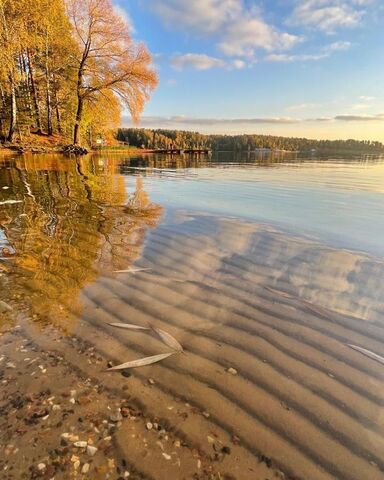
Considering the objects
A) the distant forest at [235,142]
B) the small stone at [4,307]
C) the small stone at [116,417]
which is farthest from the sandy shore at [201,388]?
the distant forest at [235,142]

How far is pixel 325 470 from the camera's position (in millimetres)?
1642

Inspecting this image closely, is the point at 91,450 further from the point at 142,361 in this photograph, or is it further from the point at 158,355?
the point at 158,355

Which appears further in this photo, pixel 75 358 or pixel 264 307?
pixel 264 307

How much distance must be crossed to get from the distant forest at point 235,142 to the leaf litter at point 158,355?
137389 millimetres

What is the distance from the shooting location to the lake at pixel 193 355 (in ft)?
5.56

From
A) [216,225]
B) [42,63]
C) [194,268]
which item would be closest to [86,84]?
[42,63]

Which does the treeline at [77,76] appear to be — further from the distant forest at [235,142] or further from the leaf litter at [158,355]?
the distant forest at [235,142]

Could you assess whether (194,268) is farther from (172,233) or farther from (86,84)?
(86,84)

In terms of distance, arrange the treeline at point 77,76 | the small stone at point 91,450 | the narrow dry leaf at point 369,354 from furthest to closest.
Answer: the treeline at point 77,76
the narrow dry leaf at point 369,354
the small stone at point 91,450

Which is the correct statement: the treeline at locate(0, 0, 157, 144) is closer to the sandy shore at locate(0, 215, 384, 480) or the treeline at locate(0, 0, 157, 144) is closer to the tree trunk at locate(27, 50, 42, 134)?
the tree trunk at locate(27, 50, 42, 134)

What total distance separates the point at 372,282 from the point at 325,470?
3.05 metres

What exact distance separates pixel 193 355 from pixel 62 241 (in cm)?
352

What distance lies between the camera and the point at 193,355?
2531 mm

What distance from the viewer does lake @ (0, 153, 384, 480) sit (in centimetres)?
170
